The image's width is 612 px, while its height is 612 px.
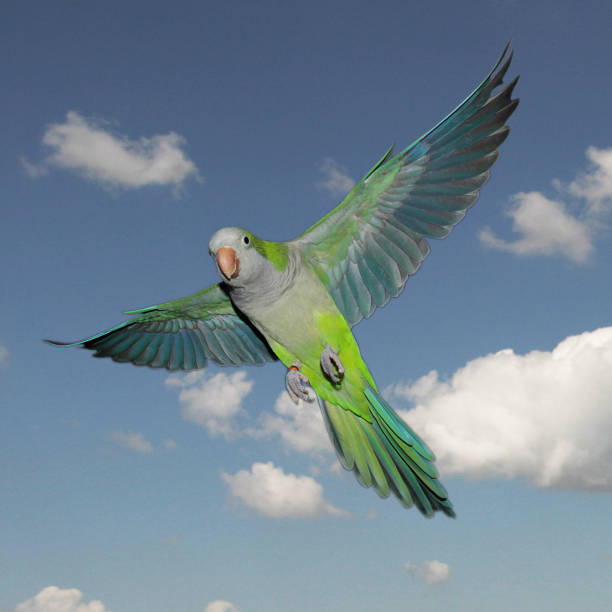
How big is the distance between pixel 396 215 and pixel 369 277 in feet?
1.86

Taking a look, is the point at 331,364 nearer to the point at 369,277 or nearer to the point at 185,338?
the point at 369,277

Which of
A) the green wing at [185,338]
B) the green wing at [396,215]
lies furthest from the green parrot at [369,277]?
the green wing at [185,338]

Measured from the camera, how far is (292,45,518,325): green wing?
4.62 m

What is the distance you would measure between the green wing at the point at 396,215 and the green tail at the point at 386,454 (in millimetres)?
864

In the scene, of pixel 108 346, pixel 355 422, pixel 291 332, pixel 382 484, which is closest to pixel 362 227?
pixel 291 332

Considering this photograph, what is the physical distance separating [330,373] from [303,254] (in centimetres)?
101

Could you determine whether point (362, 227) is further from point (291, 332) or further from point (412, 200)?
point (291, 332)

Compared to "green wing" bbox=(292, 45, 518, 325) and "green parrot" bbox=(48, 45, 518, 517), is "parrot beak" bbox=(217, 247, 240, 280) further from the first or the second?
"green wing" bbox=(292, 45, 518, 325)

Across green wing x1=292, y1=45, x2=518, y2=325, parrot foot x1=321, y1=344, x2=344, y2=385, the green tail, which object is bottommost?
the green tail

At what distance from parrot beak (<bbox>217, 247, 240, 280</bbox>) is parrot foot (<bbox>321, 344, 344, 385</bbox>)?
99 cm

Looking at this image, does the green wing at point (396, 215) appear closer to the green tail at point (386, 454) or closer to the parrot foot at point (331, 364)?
the parrot foot at point (331, 364)

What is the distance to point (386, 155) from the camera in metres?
4.81

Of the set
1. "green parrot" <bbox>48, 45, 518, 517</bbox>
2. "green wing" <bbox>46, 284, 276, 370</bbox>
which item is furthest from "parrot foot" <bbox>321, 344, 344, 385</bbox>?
"green wing" <bbox>46, 284, 276, 370</bbox>

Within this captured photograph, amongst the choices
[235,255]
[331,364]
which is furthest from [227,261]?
[331,364]
